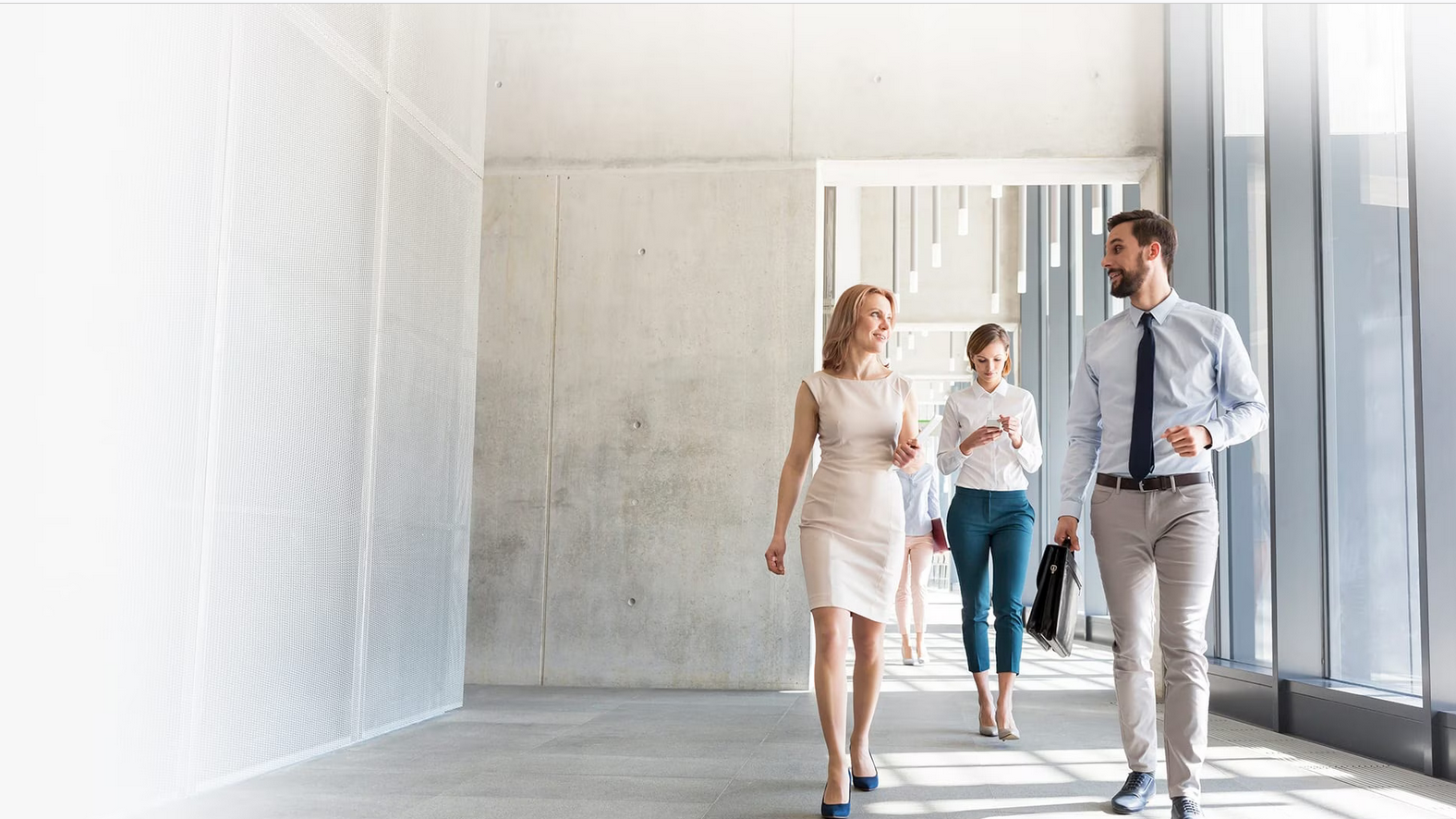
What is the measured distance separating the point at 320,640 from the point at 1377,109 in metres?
4.63

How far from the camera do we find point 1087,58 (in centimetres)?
687

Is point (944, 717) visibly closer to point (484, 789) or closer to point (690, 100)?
point (484, 789)

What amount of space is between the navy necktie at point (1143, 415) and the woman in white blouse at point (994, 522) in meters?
1.37

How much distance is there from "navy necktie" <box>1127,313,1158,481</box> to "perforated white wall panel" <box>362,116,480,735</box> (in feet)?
9.78

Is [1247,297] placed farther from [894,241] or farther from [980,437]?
[894,241]

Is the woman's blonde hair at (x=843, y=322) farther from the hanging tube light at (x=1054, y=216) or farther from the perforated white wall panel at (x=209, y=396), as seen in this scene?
the hanging tube light at (x=1054, y=216)

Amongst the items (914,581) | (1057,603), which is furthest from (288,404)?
(914,581)

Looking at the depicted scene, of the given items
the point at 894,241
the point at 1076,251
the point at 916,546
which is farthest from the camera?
the point at 894,241

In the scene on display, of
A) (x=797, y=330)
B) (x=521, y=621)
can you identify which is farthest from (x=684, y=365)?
(x=521, y=621)

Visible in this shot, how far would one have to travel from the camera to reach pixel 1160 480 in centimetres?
338

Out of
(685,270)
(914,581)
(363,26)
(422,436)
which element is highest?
(363,26)

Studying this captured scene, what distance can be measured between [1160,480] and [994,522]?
5.21ft

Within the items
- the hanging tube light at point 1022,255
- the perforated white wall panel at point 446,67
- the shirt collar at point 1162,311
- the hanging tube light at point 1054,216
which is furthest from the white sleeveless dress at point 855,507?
the hanging tube light at point 1022,255

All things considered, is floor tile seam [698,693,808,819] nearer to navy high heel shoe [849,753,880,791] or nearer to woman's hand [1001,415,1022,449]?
navy high heel shoe [849,753,880,791]
